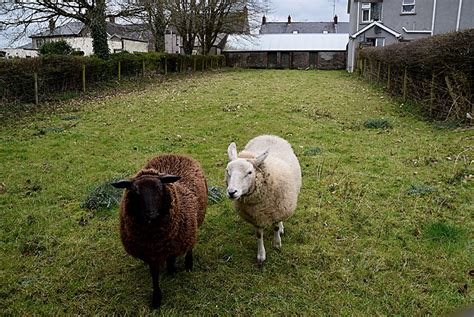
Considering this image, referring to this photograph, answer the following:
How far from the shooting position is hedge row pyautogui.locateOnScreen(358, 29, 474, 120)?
36.9 ft

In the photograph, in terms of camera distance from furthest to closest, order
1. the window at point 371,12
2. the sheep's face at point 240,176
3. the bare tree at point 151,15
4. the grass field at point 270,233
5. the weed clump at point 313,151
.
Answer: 1. the window at point 371,12
2. the bare tree at point 151,15
3. the weed clump at point 313,151
4. the sheep's face at point 240,176
5. the grass field at point 270,233

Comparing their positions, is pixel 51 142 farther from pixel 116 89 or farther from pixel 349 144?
pixel 116 89

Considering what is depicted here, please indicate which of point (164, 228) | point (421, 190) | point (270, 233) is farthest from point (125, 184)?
point (421, 190)

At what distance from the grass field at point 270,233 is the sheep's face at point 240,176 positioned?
0.97 meters

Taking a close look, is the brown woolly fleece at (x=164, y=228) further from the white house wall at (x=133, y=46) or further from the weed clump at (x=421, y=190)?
the white house wall at (x=133, y=46)

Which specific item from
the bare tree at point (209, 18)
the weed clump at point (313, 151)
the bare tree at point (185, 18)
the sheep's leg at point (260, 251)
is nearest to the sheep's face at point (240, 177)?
the sheep's leg at point (260, 251)

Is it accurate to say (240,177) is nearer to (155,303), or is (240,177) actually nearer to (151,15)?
(155,303)

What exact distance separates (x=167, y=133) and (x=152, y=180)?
7799 millimetres

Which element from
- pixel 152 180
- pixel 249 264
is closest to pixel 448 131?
pixel 249 264

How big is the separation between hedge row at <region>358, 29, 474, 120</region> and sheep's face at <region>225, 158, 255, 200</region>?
9.00 meters

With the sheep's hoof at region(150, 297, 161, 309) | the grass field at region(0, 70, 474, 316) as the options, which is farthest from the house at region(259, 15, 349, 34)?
the sheep's hoof at region(150, 297, 161, 309)

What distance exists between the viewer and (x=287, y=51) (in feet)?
166

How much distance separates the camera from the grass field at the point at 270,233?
4285 mm

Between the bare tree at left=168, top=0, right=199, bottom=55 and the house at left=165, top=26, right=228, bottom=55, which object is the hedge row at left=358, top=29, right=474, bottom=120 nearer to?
the bare tree at left=168, top=0, right=199, bottom=55
